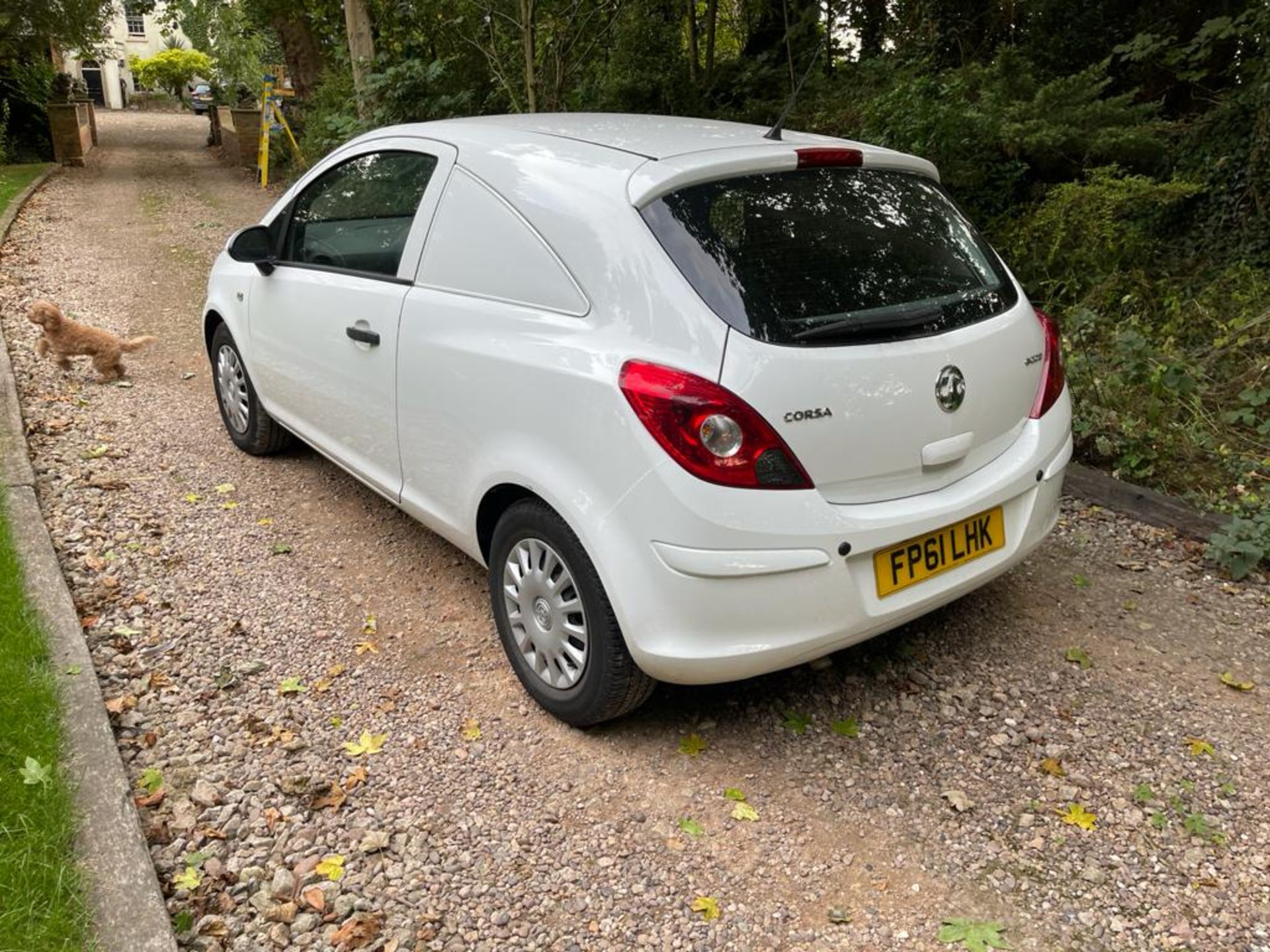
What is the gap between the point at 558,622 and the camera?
9.62 ft

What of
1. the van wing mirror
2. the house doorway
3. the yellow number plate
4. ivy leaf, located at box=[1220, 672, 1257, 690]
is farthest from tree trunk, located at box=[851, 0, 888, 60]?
the house doorway

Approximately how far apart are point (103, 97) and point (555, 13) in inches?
1806

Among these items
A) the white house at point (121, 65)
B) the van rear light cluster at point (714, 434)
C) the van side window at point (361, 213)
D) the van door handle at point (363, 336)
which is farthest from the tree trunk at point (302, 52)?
the white house at point (121, 65)

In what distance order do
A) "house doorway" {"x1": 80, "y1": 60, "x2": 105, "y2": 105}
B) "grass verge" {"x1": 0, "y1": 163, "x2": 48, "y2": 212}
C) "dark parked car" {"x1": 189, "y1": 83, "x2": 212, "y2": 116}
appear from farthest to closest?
1. "house doorway" {"x1": 80, "y1": 60, "x2": 105, "y2": 105}
2. "dark parked car" {"x1": 189, "y1": 83, "x2": 212, "y2": 116}
3. "grass verge" {"x1": 0, "y1": 163, "x2": 48, "y2": 212}

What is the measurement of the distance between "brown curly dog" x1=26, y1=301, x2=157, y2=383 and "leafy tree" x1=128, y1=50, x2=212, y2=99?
42.8 m

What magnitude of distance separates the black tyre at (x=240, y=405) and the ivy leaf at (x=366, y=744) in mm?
2457

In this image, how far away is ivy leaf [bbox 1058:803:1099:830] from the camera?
104 inches

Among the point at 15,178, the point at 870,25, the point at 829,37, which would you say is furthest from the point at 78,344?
the point at 15,178

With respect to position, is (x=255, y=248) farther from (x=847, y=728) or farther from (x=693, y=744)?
(x=847, y=728)

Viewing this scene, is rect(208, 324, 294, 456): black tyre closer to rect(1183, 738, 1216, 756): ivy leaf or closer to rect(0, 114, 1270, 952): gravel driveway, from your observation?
rect(0, 114, 1270, 952): gravel driveway

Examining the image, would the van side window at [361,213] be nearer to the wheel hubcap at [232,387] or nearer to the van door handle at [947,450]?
the wheel hubcap at [232,387]

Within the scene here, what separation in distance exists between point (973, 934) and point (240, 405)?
4.40m

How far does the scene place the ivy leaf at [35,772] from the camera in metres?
2.65

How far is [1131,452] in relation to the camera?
4.68 m
